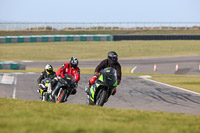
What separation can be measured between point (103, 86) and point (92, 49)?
50.3m

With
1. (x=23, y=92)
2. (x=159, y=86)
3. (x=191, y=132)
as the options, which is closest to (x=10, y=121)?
(x=191, y=132)

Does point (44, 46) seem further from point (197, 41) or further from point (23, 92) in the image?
point (23, 92)

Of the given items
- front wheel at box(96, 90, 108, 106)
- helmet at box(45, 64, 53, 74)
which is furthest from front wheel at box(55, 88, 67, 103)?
helmet at box(45, 64, 53, 74)

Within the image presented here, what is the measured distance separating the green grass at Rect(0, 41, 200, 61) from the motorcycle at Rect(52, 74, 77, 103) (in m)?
39.3

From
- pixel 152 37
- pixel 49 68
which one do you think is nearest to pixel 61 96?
pixel 49 68

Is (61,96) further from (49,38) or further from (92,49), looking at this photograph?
(49,38)

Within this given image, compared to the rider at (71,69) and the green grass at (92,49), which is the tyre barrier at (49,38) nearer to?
the green grass at (92,49)

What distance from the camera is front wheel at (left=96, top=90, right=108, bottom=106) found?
12117 mm

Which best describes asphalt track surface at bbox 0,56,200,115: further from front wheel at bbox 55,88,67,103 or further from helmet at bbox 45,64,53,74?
front wheel at bbox 55,88,67,103

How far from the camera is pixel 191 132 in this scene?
734cm

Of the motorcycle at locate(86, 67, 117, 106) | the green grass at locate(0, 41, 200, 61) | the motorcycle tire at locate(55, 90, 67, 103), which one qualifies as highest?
the motorcycle at locate(86, 67, 117, 106)

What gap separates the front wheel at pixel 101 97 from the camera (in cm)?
1212

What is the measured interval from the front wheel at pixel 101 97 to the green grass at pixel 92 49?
40.3 meters

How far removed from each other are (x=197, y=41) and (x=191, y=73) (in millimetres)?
33923
